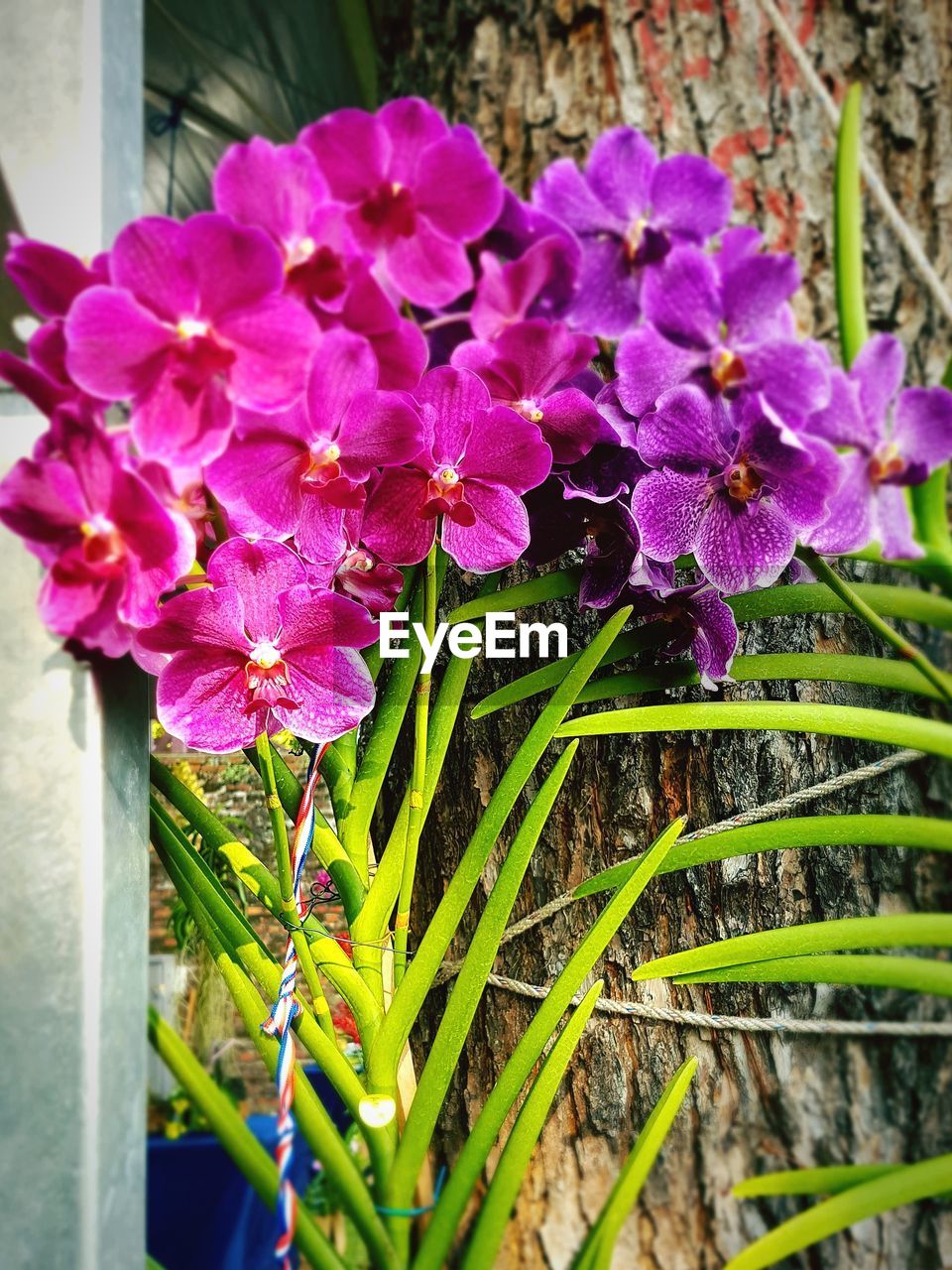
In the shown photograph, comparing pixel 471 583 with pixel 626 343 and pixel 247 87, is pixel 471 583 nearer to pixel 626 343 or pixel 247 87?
pixel 626 343

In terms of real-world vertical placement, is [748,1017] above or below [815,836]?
below

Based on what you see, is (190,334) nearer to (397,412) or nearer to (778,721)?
(397,412)

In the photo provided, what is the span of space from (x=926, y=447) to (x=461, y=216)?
270 mm

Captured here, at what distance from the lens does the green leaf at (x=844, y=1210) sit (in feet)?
1.41

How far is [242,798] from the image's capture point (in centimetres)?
50

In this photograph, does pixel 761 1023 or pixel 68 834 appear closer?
pixel 68 834

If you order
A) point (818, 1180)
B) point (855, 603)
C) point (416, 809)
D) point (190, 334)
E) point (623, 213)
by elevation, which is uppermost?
point (623, 213)

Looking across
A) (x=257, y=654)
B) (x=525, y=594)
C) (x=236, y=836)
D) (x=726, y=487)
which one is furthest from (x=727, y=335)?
(x=236, y=836)

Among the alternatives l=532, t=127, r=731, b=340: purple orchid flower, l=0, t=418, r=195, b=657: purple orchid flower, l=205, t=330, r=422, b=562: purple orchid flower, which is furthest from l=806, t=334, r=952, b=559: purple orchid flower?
l=0, t=418, r=195, b=657: purple orchid flower

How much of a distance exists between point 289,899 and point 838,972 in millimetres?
299

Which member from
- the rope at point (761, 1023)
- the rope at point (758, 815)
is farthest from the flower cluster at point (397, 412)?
the rope at point (761, 1023)

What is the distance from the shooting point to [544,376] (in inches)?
17.2

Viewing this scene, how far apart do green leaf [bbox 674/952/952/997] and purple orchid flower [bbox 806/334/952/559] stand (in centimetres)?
22

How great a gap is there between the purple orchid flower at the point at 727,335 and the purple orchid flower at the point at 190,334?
171 millimetres
